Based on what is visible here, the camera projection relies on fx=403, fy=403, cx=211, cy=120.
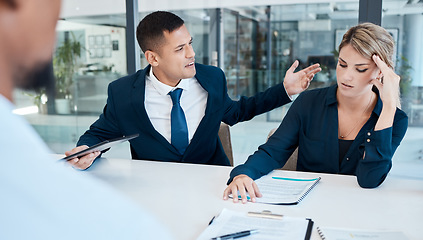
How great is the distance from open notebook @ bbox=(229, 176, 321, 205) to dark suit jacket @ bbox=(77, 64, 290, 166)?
71 centimetres

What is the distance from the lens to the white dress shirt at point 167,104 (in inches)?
98.1

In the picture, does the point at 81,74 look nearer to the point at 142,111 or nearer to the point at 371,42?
the point at 142,111

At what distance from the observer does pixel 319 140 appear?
7.00ft

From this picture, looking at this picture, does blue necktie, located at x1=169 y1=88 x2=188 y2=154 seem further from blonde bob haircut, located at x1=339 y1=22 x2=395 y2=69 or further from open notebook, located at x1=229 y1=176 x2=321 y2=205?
blonde bob haircut, located at x1=339 y1=22 x2=395 y2=69

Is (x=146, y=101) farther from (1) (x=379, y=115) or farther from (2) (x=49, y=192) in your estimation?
(2) (x=49, y=192)

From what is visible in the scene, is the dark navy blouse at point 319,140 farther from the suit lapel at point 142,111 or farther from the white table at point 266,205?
the suit lapel at point 142,111

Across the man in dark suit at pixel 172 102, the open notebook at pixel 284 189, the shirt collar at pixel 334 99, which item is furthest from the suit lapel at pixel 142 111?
the shirt collar at pixel 334 99

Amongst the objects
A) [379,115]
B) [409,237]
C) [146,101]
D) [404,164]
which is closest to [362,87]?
[379,115]

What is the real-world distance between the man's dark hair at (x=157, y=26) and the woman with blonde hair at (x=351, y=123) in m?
0.92

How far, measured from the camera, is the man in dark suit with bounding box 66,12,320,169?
2.44m

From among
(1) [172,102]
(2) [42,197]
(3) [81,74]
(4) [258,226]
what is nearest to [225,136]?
(1) [172,102]

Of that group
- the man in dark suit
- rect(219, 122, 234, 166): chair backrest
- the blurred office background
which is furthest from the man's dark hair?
the blurred office background

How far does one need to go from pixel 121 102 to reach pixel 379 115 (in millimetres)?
1476

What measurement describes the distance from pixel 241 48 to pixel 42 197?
4573 millimetres
